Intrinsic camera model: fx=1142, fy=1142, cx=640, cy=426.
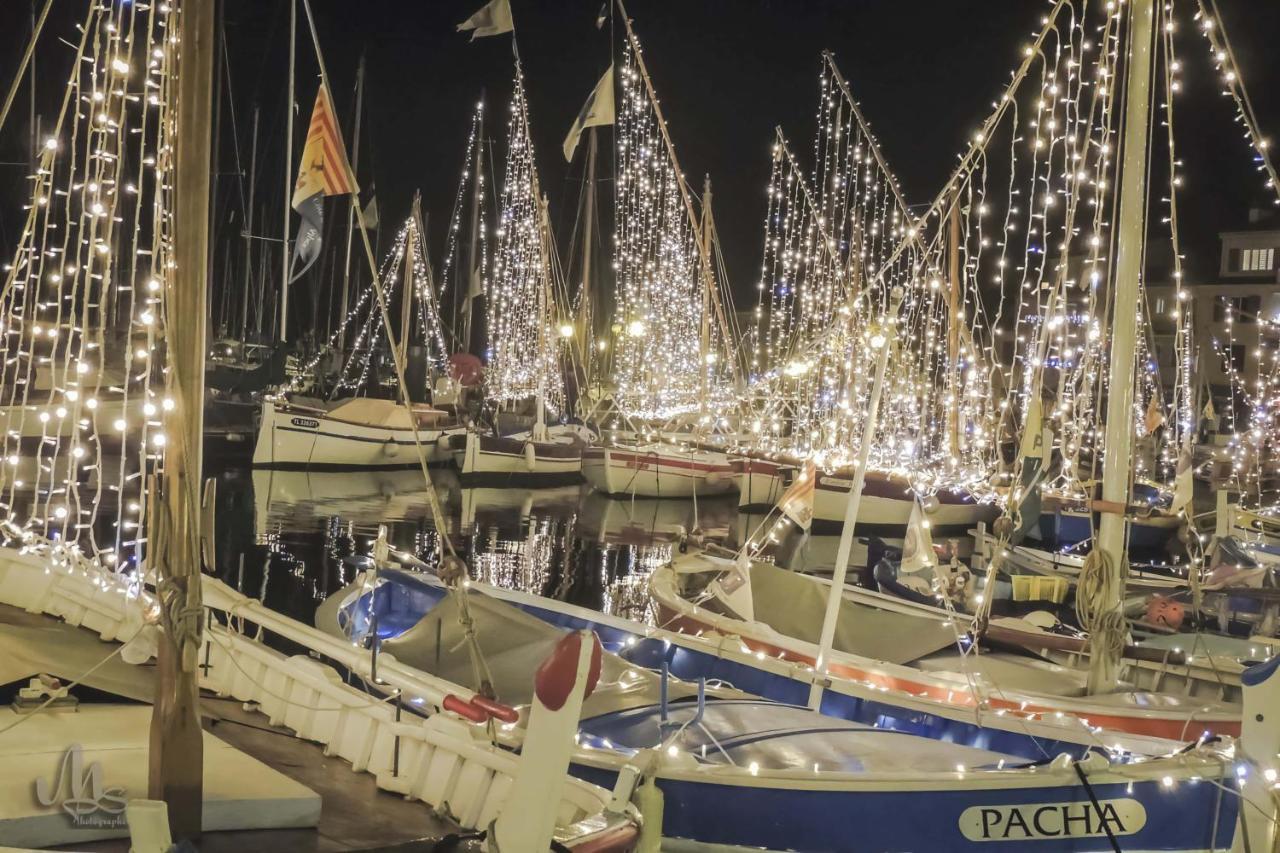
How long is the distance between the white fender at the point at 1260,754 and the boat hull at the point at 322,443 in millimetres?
32356

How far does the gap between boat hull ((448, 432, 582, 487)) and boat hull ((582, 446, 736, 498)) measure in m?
1.54

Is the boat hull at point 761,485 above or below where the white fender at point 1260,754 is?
below

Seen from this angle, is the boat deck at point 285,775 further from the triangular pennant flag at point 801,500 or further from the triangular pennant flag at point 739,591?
the triangular pennant flag at point 739,591

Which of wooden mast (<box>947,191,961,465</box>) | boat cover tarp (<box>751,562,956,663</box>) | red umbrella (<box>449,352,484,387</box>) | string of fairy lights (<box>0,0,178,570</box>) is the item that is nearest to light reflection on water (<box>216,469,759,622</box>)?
string of fairy lights (<box>0,0,178,570</box>)

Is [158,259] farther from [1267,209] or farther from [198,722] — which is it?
[1267,209]

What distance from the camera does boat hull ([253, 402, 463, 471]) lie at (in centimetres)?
3747

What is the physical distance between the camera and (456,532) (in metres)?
28.4

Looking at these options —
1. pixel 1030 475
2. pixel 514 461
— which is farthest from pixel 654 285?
pixel 1030 475

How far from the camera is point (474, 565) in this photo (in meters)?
24.1

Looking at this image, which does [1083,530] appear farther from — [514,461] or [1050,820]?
[1050,820]

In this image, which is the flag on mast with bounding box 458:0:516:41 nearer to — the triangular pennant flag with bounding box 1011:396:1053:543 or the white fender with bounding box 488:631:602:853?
the triangular pennant flag with bounding box 1011:396:1053:543

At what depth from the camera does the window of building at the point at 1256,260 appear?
54062mm

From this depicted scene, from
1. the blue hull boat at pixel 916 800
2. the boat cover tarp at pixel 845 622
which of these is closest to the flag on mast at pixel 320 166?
the blue hull boat at pixel 916 800
